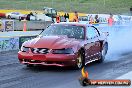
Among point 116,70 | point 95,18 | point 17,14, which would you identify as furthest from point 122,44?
point 17,14

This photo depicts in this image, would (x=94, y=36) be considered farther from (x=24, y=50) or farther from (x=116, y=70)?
(x=24, y=50)

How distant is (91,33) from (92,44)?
19.6 inches

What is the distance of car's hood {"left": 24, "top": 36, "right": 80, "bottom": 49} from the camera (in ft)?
36.5

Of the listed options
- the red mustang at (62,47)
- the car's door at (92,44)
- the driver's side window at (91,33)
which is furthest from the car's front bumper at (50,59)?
the driver's side window at (91,33)

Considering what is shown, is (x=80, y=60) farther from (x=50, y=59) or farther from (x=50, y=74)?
(x=50, y=74)

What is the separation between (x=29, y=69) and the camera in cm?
1154

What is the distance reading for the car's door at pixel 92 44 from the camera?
12258 millimetres

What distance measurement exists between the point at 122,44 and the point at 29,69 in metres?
9.48

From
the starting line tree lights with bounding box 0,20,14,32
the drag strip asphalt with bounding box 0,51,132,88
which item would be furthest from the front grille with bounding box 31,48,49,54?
the starting line tree lights with bounding box 0,20,14,32

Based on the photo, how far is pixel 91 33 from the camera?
1297cm

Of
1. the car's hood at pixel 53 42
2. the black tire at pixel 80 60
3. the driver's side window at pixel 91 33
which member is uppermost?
the driver's side window at pixel 91 33

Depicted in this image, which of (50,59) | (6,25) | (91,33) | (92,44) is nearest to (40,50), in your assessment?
(50,59)

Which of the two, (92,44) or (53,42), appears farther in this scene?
(92,44)

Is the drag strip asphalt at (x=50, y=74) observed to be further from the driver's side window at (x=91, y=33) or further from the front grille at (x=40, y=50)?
the driver's side window at (x=91, y=33)
